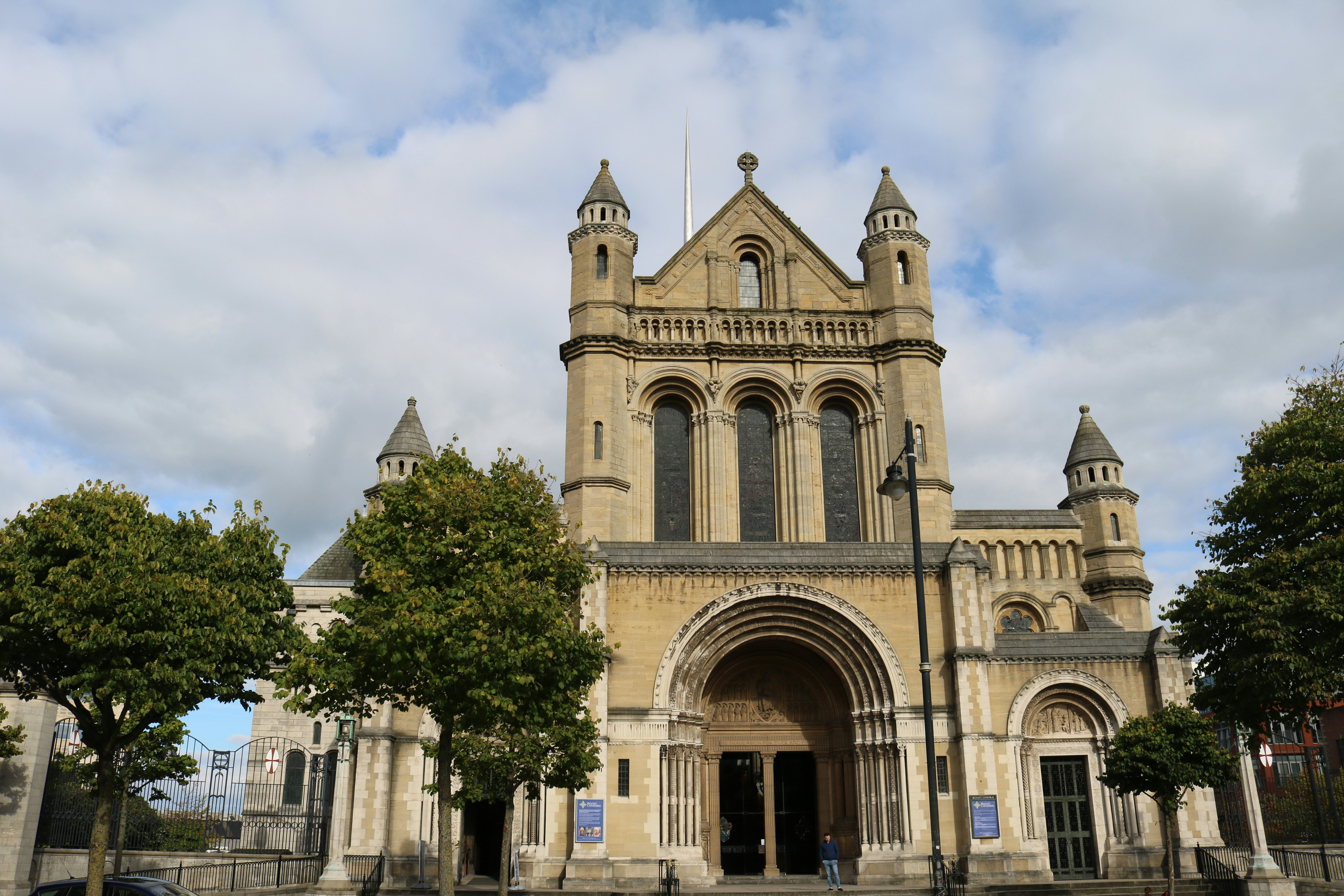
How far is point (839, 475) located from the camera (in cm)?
3306

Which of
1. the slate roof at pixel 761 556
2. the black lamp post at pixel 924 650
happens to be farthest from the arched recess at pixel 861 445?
the black lamp post at pixel 924 650

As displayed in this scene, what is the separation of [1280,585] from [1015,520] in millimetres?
15929

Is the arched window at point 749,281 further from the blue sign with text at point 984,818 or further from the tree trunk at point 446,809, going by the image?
the tree trunk at point 446,809

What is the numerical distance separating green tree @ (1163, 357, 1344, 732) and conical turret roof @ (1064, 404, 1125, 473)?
14896 millimetres

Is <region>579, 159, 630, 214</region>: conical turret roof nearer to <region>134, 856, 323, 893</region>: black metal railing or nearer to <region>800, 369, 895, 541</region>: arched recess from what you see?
<region>800, 369, 895, 541</region>: arched recess

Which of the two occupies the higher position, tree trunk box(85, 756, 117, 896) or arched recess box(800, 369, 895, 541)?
arched recess box(800, 369, 895, 541)

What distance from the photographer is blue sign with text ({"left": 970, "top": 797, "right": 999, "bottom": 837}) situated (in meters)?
24.1

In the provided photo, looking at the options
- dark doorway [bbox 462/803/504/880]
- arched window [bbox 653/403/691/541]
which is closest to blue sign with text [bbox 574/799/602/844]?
dark doorway [bbox 462/803/504/880]

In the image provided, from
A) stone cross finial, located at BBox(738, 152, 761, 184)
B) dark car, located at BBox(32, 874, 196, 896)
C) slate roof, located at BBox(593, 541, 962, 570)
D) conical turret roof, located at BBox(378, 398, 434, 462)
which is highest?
stone cross finial, located at BBox(738, 152, 761, 184)

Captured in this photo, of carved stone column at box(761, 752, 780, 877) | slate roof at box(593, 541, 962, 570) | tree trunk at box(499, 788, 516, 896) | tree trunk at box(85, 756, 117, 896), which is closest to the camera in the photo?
tree trunk at box(85, 756, 117, 896)

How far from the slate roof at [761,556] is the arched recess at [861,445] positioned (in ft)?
14.3

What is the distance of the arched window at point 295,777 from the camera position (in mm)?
39125

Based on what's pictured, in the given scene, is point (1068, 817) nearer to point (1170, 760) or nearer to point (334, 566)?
point (1170, 760)

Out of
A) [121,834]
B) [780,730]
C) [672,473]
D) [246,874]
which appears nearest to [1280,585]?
A: [780,730]
